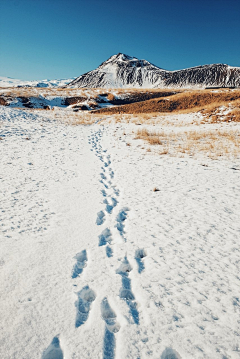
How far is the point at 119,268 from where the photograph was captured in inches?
117

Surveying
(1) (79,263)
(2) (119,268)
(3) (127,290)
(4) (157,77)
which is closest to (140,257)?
(2) (119,268)

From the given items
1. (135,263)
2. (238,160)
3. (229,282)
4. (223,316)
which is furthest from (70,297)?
(238,160)

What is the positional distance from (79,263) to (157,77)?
19576 cm

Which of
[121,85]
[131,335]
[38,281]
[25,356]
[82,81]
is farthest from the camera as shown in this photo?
[82,81]

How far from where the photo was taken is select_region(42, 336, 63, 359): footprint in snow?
186cm

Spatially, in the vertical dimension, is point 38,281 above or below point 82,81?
below

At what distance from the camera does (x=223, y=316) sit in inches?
87.9

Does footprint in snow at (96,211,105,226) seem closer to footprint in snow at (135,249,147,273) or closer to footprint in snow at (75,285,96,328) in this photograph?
footprint in snow at (135,249,147,273)

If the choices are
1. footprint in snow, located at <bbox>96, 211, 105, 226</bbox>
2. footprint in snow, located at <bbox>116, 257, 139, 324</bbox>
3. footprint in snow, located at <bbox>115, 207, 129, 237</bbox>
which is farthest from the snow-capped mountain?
footprint in snow, located at <bbox>116, 257, 139, 324</bbox>

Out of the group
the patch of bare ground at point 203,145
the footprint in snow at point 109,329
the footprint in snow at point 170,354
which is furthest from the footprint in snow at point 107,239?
the patch of bare ground at point 203,145

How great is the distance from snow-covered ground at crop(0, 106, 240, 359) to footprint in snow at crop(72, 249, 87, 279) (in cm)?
2

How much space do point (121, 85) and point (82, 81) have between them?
1638 inches

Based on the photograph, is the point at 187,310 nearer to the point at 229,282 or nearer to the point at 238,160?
the point at 229,282

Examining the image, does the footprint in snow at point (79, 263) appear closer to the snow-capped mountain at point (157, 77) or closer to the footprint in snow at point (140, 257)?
the footprint in snow at point (140, 257)
